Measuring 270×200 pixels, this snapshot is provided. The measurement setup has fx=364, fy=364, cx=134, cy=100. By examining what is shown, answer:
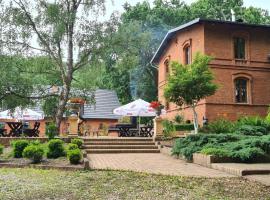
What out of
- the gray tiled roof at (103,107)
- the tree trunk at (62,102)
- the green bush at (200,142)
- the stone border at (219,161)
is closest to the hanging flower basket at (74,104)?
the tree trunk at (62,102)

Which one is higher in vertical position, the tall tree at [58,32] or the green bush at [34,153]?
the tall tree at [58,32]

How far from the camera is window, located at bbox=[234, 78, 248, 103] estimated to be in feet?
73.0

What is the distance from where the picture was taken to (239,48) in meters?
22.8

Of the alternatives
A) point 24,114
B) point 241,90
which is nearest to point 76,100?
point 24,114

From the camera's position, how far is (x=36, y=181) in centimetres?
753

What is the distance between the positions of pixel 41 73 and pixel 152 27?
916 inches

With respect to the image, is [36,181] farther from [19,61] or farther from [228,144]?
[19,61]

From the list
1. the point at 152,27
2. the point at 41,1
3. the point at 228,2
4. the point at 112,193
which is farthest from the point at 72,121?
the point at 228,2

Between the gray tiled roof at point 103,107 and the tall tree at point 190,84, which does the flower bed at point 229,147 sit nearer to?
the tall tree at point 190,84

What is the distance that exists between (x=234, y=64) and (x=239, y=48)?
4.15 ft

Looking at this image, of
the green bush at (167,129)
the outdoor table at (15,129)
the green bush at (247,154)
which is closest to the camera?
the green bush at (247,154)

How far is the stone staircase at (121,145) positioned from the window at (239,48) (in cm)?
909

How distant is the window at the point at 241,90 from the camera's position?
877 inches

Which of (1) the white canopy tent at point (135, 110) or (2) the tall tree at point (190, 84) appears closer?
(2) the tall tree at point (190, 84)
